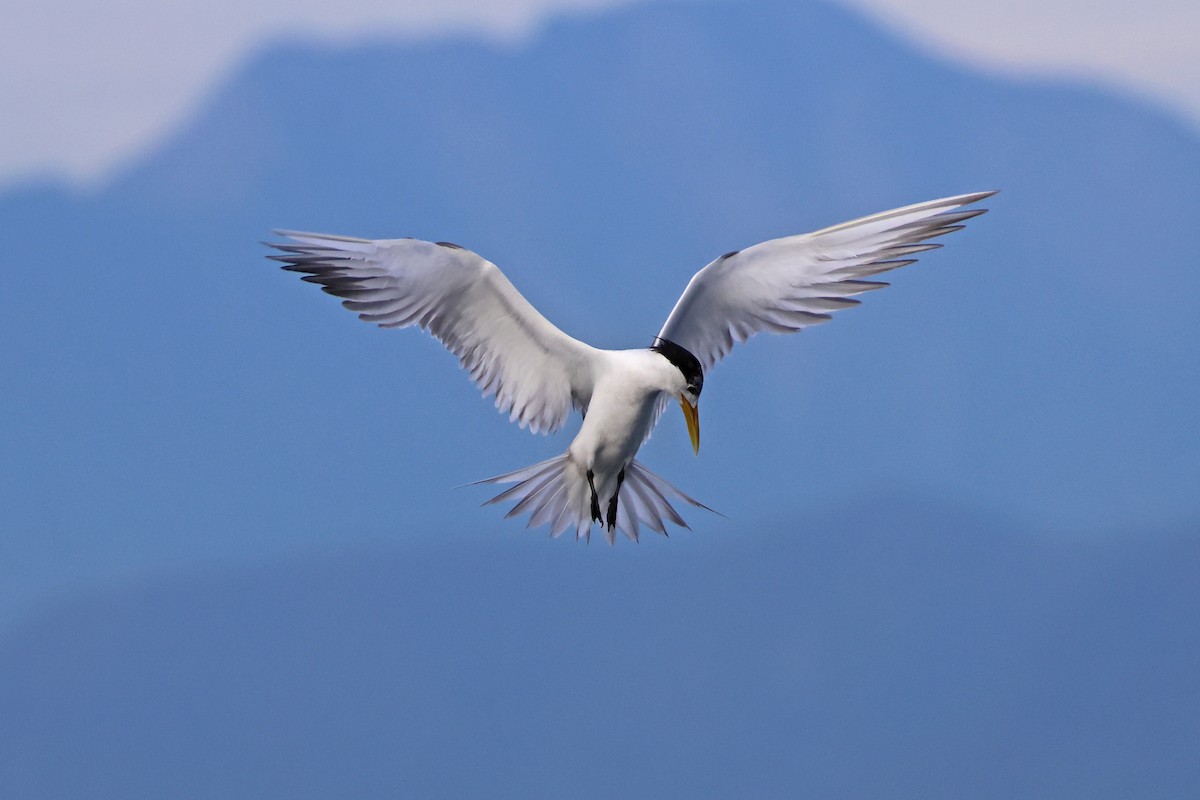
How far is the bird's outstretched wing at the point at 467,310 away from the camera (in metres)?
2.32

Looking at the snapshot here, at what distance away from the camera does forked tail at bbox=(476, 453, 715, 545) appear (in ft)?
8.13

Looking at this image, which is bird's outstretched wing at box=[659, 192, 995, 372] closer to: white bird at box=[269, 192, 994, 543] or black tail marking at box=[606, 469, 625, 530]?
white bird at box=[269, 192, 994, 543]

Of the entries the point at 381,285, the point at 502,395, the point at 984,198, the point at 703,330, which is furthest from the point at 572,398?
the point at 984,198

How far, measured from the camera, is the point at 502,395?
2561 millimetres

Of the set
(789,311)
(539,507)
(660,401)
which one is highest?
(789,311)

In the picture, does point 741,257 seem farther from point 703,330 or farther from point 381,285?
point 381,285

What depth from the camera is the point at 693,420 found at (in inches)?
91.0

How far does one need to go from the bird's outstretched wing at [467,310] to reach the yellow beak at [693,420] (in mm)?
236

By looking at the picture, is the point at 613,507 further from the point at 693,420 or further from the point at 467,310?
the point at 467,310

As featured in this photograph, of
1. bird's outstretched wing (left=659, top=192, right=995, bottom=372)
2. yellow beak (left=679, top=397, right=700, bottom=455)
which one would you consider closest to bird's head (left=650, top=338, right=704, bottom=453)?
yellow beak (left=679, top=397, right=700, bottom=455)

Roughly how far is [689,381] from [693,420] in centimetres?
9

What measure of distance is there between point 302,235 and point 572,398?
636mm

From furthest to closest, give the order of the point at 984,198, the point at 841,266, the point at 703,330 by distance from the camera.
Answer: the point at 703,330 < the point at 841,266 < the point at 984,198

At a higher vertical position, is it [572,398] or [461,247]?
[461,247]
